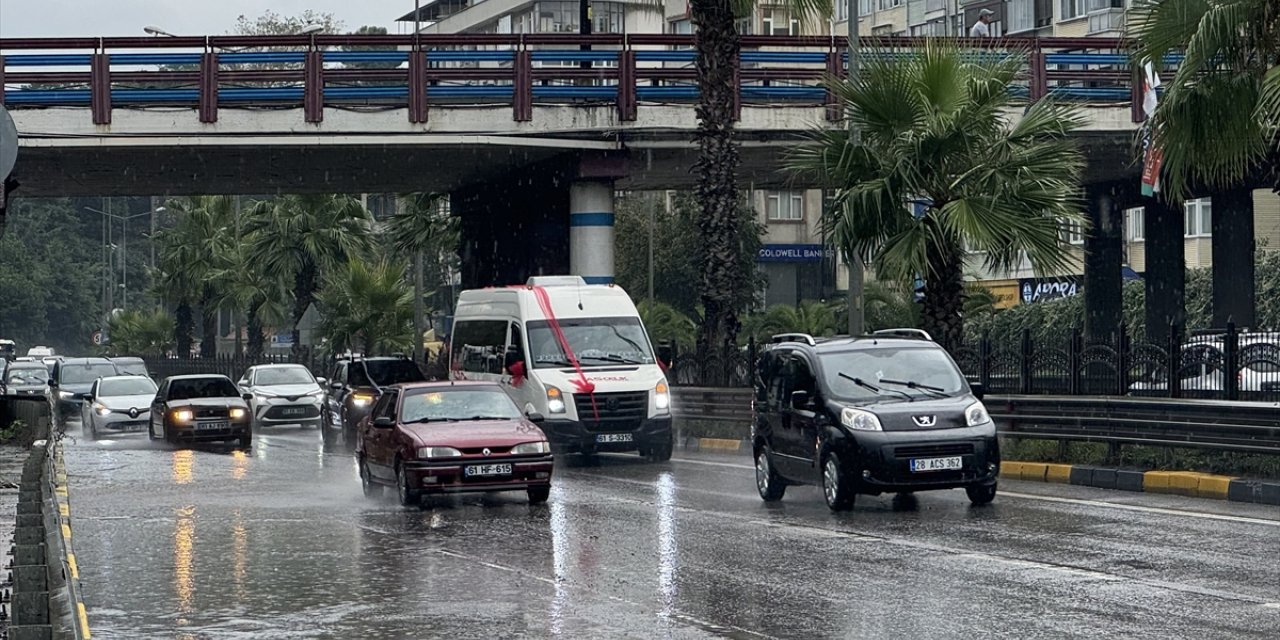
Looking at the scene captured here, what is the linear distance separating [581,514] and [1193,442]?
649cm

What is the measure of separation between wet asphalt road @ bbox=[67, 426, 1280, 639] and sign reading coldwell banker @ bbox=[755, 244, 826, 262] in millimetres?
43130

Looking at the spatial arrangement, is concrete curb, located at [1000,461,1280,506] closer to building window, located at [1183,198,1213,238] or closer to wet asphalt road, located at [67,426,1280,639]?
wet asphalt road, located at [67,426,1280,639]

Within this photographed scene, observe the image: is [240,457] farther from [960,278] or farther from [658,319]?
[658,319]

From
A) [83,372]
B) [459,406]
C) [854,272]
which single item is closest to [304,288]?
[83,372]

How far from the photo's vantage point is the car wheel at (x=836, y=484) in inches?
653

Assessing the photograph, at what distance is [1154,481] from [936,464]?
370cm

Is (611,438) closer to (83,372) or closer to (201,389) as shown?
(201,389)

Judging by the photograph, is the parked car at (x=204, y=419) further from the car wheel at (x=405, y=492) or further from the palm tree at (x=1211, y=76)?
the palm tree at (x=1211, y=76)

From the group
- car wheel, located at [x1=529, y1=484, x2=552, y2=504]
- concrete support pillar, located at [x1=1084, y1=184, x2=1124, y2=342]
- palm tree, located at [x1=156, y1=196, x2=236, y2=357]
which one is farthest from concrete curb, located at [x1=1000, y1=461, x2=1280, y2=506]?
palm tree, located at [x1=156, y1=196, x2=236, y2=357]

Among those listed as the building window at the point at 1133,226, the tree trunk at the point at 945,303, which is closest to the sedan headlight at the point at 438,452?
the tree trunk at the point at 945,303

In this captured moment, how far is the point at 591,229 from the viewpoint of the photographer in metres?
34.8

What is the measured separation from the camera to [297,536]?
1573 centimetres

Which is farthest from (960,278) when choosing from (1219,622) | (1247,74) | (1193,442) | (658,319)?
(658,319)

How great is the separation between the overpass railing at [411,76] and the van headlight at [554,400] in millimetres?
7635
